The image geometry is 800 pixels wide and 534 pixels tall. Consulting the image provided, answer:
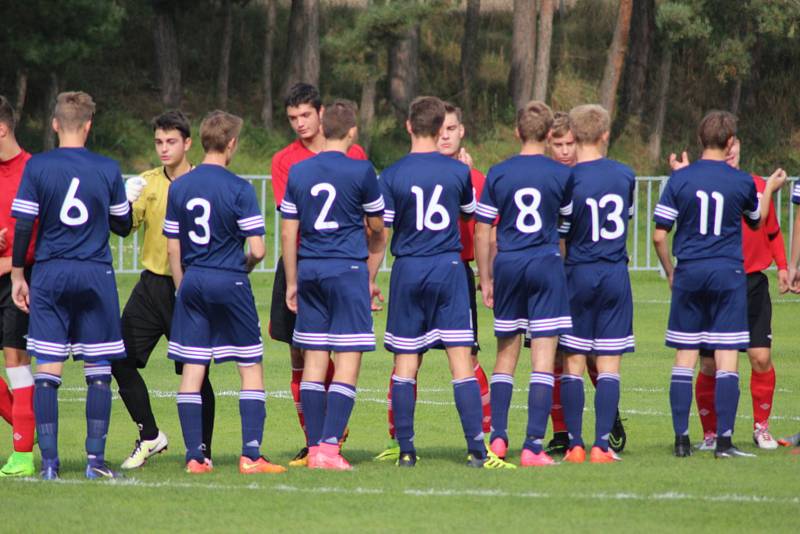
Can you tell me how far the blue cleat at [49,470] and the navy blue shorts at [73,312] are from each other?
60 cm

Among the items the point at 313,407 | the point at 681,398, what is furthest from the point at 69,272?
the point at 681,398

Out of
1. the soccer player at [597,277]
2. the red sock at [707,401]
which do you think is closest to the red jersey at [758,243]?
the red sock at [707,401]

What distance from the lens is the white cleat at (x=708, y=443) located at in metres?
9.98

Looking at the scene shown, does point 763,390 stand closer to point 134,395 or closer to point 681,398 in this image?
point 681,398

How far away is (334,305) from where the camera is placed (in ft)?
29.6

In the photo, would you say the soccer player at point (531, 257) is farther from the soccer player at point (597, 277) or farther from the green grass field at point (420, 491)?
the green grass field at point (420, 491)

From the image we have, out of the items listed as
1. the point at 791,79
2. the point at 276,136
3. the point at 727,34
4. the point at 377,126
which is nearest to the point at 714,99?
the point at 791,79

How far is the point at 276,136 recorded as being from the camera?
37.9 meters

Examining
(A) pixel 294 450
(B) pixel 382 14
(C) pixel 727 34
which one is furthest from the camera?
(C) pixel 727 34

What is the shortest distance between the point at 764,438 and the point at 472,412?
92.0 inches

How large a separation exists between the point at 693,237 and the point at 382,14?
23709 mm

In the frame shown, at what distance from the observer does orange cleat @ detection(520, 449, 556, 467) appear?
9.08 meters

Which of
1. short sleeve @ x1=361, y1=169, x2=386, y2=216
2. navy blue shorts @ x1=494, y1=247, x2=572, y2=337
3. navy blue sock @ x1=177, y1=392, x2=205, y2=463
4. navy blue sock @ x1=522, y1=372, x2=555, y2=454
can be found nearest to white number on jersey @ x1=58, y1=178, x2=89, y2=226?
navy blue sock @ x1=177, y1=392, x2=205, y2=463

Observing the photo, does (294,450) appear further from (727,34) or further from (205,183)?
(727,34)
